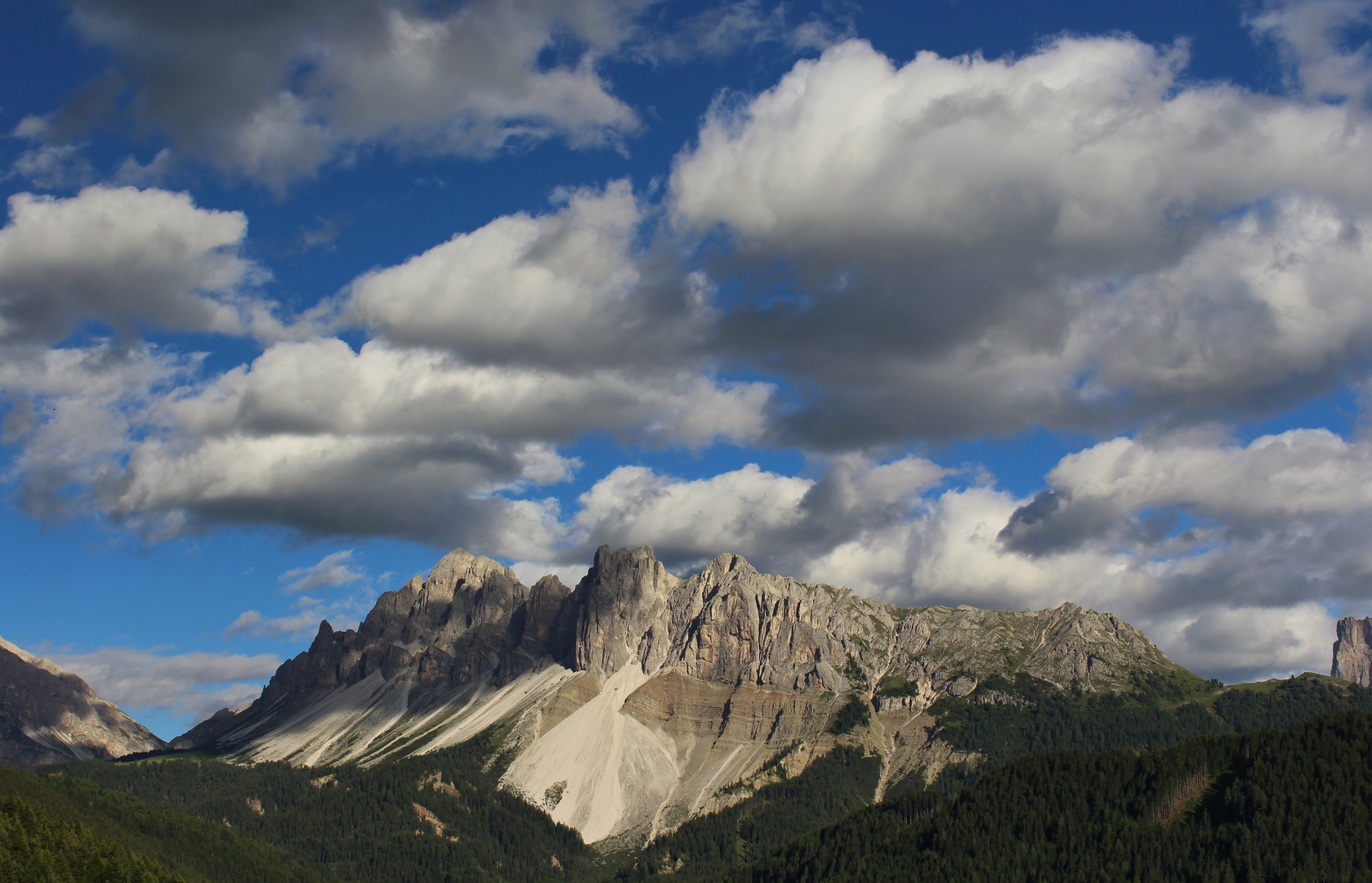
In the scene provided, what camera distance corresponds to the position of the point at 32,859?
7721 inches
